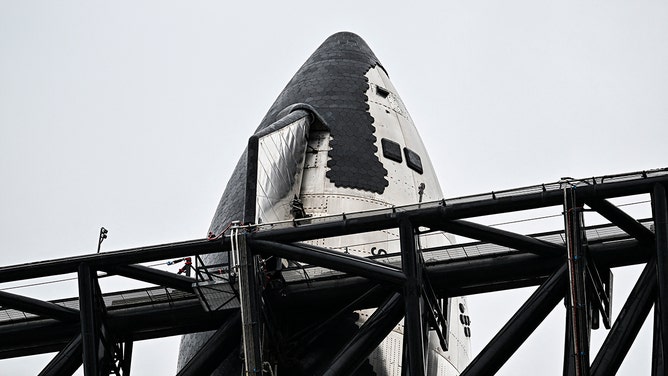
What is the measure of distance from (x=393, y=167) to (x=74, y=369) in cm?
953

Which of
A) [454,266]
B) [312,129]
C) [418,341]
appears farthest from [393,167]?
[418,341]

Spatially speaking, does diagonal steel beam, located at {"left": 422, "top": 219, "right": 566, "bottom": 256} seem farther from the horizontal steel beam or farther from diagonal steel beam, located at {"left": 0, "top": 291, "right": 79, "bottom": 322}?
diagonal steel beam, located at {"left": 0, "top": 291, "right": 79, "bottom": 322}

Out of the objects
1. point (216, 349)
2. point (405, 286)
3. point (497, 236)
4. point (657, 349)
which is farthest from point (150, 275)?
point (657, 349)

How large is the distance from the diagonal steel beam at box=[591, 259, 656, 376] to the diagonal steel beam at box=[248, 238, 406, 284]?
4164 mm

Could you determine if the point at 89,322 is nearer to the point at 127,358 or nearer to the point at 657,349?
the point at 127,358

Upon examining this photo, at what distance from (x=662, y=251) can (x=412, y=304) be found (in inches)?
193

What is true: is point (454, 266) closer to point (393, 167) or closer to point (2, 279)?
point (393, 167)

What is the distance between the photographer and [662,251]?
26.2m

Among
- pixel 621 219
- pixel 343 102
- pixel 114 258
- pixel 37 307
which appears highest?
pixel 343 102

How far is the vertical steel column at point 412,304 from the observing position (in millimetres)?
26484

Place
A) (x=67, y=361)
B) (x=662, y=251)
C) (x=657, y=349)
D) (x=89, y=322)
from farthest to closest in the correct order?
(x=67, y=361), (x=89, y=322), (x=662, y=251), (x=657, y=349)

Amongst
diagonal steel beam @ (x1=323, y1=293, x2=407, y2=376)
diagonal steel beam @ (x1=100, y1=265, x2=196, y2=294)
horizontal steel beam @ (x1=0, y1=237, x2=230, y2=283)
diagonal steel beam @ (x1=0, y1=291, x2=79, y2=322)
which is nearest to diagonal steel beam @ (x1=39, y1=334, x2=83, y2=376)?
diagonal steel beam @ (x1=0, y1=291, x2=79, y2=322)

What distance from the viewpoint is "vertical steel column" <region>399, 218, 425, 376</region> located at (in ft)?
86.9

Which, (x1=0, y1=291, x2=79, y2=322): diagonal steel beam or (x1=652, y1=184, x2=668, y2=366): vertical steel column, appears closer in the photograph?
(x1=652, y1=184, x2=668, y2=366): vertical steel column
